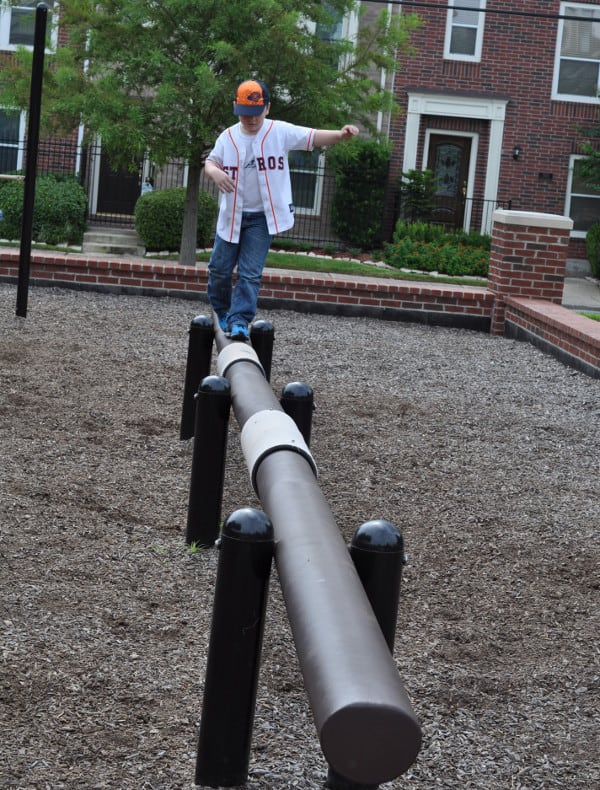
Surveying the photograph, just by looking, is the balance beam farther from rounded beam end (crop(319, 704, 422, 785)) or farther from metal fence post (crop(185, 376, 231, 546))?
metal fence post (crop(185, 376, 231, 546))

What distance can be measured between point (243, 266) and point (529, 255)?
5598 millimetres

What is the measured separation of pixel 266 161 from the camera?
6766mm

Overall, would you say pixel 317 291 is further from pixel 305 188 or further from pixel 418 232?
pixel 305 188

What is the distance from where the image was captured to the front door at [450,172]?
26.0 meters

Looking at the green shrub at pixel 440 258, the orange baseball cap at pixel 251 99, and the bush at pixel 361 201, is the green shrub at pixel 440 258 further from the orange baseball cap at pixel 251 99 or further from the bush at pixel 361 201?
the orange baseball cap at pixel 251 99

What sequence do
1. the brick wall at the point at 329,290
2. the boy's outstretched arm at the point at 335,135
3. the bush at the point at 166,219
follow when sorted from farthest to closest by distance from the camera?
the bush at the point at 166,219
the brick wall at the point at 329,290
the boy's outstretched arm at the point at 335,135

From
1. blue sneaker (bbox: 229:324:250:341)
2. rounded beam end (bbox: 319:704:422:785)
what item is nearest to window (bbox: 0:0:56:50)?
blue sneaker (bbox: 229:324:250:341)

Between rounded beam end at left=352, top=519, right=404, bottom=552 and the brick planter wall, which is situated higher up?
the brick planter wall

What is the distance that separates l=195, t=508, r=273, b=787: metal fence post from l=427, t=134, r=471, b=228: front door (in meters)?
24.0

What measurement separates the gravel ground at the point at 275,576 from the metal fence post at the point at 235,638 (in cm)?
20

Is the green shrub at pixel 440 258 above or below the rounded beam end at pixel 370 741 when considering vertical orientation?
above

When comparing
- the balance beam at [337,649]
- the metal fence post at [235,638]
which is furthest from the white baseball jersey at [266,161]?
the metal fence post at [235,638]

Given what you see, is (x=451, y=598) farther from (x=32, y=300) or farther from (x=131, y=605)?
(x=32, y=300)

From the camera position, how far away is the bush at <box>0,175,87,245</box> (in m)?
→ 20.6
